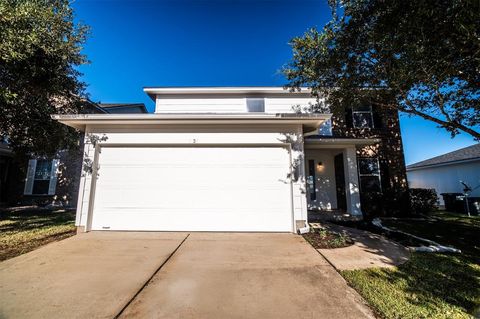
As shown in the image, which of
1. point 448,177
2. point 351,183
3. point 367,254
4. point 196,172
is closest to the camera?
point 367,254

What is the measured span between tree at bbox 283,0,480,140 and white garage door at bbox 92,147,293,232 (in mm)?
2985

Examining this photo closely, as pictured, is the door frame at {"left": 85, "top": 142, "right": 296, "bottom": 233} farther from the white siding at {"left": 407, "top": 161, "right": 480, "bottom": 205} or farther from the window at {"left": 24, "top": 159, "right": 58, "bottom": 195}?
the white siding at {"left": 407, "top": 161, "right": 480, "bottom": 205}

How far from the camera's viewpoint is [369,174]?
10.7 metres

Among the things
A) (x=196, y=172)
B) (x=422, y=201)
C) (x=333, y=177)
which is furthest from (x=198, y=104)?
(x=422, y=201)

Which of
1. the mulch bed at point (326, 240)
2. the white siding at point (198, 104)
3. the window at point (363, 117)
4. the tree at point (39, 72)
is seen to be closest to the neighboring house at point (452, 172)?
the window at point (363, 117)

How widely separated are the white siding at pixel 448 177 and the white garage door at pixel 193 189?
16206 millimetres

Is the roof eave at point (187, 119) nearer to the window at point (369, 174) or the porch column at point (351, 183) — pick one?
the porch column at point (351, 183)

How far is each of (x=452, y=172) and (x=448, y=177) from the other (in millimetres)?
505

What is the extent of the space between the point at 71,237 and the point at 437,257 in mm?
8706

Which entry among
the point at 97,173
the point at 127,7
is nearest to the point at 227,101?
the point at 127,7

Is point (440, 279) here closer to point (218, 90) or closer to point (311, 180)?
point (311, 180)

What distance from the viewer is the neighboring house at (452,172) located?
14.4m

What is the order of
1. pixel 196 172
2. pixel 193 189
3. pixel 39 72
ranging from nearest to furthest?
pixel 193 189 < pixel 196 172 < pixel 39 72

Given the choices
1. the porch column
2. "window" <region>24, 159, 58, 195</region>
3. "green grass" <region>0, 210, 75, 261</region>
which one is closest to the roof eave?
"green grass" <region>0, 210, 75, 261</region>
